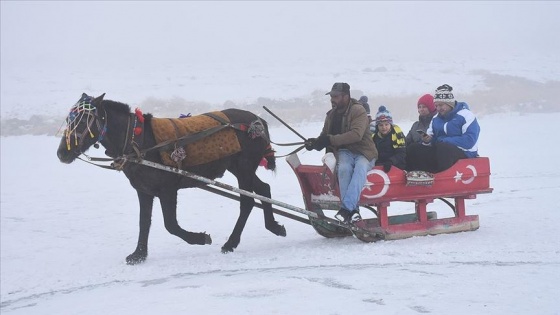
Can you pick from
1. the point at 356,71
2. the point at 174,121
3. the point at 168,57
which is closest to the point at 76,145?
the point at 174,121

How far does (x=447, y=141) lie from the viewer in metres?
7.26

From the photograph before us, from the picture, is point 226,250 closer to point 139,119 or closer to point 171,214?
point 171,214

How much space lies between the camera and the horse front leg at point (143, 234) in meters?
6.96

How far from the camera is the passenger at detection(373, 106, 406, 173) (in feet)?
23.8

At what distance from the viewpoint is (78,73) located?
35375mm

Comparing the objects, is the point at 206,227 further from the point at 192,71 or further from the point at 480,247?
the point at 192,71

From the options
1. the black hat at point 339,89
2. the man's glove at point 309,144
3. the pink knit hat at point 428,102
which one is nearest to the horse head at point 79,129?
the man's glove at point 309,144

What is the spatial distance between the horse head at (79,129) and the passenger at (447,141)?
11.7ft

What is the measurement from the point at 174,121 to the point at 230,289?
8.29 ft

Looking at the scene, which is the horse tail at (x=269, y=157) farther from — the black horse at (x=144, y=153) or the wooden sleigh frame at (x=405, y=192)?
the wooden sleigh frame at (x=405, y=192)

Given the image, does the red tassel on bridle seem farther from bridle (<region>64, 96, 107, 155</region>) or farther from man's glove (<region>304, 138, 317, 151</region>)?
man's glove (<region>304, 138, 317, 151</region>)

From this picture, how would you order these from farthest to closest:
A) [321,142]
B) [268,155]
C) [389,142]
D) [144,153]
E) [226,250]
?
1. [268,155]
2. [389,142]
3. [226,250]
4. [321,142]
5. [144,153]

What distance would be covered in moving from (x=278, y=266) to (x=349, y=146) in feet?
5.42

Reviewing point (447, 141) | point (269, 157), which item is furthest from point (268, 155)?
point (447, 141)
